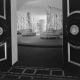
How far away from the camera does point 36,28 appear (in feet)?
39.1

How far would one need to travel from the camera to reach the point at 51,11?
31.9 ft

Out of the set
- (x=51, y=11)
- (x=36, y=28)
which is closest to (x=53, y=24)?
(x=51, y=11)

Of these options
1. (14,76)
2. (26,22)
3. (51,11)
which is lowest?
(14,76)

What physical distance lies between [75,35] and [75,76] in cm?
74

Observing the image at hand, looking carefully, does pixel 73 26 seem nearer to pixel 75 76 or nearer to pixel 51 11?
pixel 75 76

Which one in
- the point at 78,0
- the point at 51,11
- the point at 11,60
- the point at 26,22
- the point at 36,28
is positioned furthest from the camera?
the point at 36,28

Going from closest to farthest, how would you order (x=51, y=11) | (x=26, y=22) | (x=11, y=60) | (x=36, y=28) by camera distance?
(x=11, y=60)
(x=51, y=11)
(x=26, y=22)
(x=36, y=28)

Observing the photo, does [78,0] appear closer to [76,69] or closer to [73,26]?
[73,26]

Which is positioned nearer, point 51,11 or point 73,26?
point 73,26

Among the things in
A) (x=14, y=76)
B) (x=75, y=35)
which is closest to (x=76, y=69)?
(x=75, y=35)

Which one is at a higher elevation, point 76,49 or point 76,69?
point 76,49

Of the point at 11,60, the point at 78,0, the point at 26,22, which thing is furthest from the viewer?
the point at 26,22

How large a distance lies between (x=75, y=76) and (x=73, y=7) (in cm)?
127

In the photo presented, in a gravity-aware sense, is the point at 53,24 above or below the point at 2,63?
above
